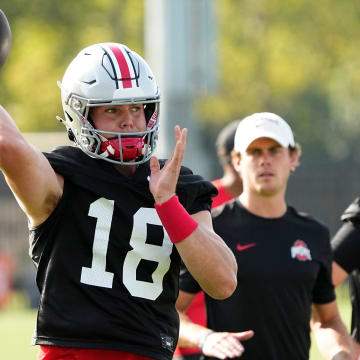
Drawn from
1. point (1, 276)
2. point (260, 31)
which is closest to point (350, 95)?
point (260, 31)

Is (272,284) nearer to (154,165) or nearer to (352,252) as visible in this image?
(352,252)

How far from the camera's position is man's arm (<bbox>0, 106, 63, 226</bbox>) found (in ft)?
12.4

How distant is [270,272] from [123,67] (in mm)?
1993

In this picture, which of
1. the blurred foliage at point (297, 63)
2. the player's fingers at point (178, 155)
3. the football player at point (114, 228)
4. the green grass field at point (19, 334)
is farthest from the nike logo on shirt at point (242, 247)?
the blurred foliage at point (297, 63)

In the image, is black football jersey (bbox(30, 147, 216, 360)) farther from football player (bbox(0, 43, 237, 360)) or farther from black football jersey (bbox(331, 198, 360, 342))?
black football jersey (bbox(331, 198, 360, 342))

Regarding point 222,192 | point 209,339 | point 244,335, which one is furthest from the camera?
point 222,192

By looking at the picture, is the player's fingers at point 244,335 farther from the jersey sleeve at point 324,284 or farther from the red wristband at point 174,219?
the red wristband at point 174,219

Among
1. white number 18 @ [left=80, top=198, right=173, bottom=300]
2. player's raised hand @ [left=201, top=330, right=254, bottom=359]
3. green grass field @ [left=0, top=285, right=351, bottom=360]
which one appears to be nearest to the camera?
white number 18 @ [left=80, top=198, right=173, bottom=300]

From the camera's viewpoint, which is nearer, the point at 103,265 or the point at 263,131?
the point at 103,265

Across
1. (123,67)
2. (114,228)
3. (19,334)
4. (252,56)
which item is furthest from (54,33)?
(114,228)

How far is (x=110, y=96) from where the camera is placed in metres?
4.21

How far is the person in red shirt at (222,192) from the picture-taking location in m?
7.04

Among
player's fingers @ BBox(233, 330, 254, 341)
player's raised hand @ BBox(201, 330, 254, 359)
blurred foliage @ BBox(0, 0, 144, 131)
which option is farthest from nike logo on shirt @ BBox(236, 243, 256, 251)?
blurred foliage @ BBox(0, 0, 144, 131)

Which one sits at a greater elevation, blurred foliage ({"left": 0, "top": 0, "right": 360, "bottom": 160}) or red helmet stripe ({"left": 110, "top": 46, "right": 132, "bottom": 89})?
red helmet stripe ({"left": 110, "top": 46, "right": 132, "bottom": 89})
